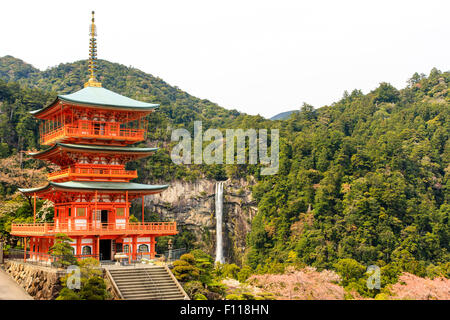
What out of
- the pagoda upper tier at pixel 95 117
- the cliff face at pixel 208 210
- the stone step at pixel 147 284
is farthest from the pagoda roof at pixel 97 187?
the cliff face at pixel 208 210

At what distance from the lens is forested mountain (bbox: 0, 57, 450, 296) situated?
46.8m

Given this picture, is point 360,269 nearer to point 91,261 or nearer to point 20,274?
point 91,261

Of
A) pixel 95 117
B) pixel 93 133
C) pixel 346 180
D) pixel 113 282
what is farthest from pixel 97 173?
pixel 346 180

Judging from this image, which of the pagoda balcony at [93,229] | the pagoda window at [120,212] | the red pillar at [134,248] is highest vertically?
the pagoda window at [120,212]

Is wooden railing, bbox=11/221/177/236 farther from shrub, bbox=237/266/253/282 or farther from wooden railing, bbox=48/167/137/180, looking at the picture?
shrub, bbox=237/266/253/282

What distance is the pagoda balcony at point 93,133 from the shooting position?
29608 millimetres

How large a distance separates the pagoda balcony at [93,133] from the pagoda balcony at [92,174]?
1457 mm

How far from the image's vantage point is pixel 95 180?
30016mm

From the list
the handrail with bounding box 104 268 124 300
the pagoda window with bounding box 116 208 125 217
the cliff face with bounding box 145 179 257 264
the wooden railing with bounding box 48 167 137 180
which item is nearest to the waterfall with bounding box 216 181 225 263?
the cliff face with bounding box 145 179 257 264

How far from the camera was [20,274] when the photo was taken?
28797 mm

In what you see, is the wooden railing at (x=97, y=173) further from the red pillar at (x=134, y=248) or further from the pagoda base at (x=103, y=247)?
the red pillar at (x=134, y=248)
